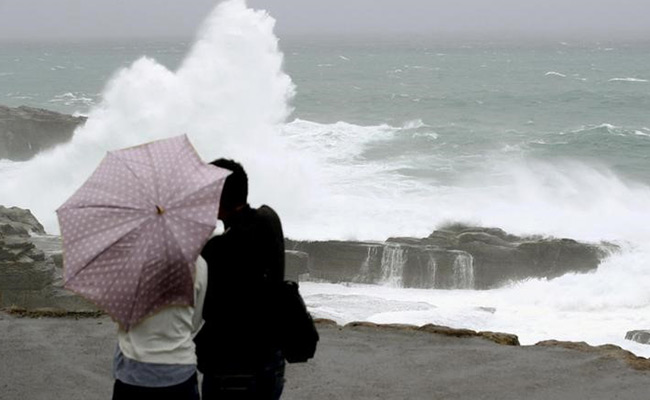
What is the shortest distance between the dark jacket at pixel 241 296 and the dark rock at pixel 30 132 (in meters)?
29.2

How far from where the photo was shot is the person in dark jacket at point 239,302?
372 centimetres

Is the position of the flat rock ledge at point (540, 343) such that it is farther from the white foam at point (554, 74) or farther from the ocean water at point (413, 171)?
the white foam at point (554, 74)

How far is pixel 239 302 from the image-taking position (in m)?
3.75

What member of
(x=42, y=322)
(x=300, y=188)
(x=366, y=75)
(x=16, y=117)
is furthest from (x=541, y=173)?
(x=366, y=75)

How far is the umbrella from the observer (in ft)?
11.7

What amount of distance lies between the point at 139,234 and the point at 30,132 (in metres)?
30.6

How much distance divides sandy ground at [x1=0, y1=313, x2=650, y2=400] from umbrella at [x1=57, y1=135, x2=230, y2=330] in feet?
9.59

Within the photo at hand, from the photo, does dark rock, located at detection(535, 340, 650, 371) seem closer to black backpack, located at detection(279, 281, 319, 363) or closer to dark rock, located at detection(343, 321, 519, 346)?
dark rock, located at detection(343, 321, 519, 346)

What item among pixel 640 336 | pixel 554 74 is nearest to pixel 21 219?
pixel 640 336

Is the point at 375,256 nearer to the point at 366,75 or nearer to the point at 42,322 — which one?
the point at 42,322

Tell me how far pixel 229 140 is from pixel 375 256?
1019cm

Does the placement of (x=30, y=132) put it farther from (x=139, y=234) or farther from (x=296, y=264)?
(x=139, y=234)

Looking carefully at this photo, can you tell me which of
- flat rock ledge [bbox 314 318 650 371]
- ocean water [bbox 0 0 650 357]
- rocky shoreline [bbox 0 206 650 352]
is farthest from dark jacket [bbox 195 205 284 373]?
rocky shoreline [bbox 0 206 650 352]

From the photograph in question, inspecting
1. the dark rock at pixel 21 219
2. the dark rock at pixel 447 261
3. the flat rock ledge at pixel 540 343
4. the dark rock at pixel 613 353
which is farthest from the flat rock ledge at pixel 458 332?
the dark rock at pixel 21 219
